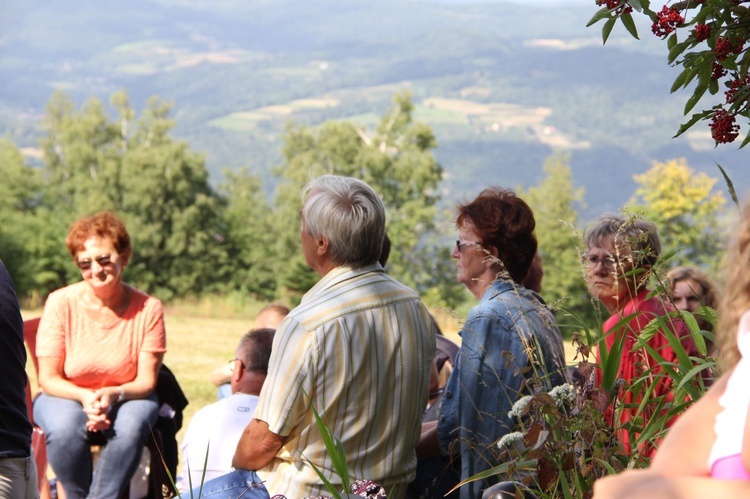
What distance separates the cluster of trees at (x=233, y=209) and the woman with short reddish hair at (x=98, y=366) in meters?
24.1

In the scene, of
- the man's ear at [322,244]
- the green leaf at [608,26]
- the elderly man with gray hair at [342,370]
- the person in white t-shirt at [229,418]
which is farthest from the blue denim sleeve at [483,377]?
the green leaf at [608,26]

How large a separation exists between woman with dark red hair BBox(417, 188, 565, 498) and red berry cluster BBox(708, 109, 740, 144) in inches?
25.5

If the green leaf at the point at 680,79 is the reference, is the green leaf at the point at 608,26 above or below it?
above

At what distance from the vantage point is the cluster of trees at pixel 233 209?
33.9m

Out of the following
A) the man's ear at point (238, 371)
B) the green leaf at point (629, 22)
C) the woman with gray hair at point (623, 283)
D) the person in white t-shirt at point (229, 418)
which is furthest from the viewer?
the man's ear at point (238, 371)

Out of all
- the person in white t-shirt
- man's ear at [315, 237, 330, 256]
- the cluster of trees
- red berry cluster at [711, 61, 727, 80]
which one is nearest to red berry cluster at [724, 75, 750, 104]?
red berry cluster at [711, 61, 727, 80]

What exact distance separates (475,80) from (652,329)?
653 ft

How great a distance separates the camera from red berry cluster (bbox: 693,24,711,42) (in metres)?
2.27

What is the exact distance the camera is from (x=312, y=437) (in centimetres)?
256

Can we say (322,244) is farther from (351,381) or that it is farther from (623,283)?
(623,283)

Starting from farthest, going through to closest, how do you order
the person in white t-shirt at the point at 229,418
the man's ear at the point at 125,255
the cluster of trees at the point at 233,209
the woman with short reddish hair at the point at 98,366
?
the cluster of trees at the point at 233,209
the man's ear at the point at 125,255
the woman with short reddish hair at the point at 98,366
the person in white t-shirt at the point at 229,418

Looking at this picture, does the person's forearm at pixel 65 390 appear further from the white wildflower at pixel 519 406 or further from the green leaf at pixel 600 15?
the green leaf at pixel 600 15

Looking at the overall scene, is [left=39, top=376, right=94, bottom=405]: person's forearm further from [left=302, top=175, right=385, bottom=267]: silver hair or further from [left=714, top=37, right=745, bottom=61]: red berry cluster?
[left=714, top=37, right=745, bottom=61]: red berry cluster

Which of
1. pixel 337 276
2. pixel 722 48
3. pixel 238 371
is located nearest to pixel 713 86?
pixel 722 48
